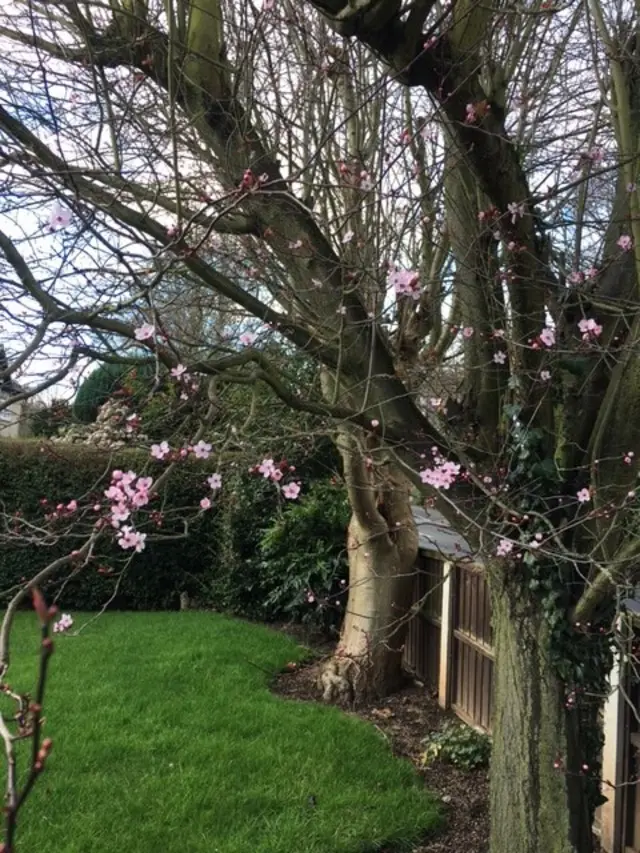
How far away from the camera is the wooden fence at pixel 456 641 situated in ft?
16.8

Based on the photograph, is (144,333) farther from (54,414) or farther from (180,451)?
(54,414)

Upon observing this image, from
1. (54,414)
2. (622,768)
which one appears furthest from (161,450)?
(622,768)

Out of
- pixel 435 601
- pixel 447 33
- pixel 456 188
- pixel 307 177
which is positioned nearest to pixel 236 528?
pixel 435 601

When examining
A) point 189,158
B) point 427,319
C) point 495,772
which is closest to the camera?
point 495,772

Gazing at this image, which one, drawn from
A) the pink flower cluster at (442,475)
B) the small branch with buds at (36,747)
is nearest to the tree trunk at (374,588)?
the pink flower cluster at (442,475)

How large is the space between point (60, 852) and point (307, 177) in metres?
3.73

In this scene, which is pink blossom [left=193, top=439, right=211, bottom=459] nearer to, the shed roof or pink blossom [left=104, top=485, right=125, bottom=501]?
pink blossom [left=104, top=485, right=125, bottom=501]

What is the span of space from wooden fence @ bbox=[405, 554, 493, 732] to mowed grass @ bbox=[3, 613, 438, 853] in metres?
0.83

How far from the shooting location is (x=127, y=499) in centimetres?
259

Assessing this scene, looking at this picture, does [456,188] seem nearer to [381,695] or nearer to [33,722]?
[33,722]

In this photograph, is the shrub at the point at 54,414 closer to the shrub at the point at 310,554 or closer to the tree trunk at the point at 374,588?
the tree trunk at the point at 374,588

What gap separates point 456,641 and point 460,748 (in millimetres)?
1075

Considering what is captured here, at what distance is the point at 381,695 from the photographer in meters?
5.96

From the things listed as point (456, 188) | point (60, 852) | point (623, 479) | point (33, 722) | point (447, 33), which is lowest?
point (60, 852)
